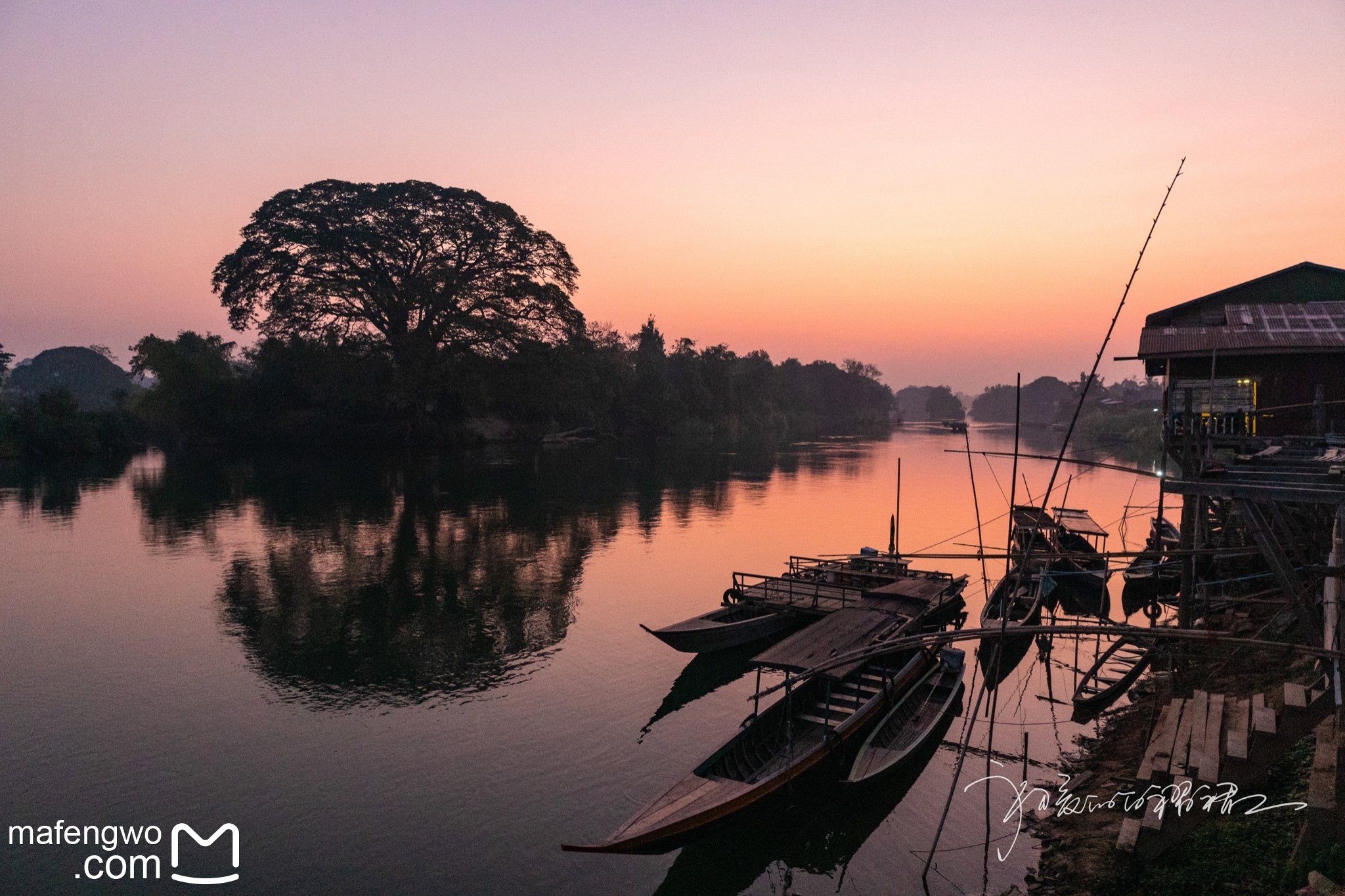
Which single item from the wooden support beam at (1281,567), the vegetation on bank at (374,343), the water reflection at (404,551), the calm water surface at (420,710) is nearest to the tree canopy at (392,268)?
the vegetation on bank at (374,343)

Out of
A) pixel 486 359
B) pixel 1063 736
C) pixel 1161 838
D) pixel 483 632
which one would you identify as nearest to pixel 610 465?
pixel 486 359

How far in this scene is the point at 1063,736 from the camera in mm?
17062

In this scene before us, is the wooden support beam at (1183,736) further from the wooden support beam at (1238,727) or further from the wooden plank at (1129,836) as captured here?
the wooden plank at (1129,836)

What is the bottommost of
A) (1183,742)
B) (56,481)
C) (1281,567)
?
(56,481)

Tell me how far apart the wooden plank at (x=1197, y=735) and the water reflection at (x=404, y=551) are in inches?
456

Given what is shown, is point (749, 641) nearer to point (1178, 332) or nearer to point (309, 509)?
point (1178, 332)

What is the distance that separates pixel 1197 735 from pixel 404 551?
3333cm

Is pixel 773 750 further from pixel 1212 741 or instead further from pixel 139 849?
pixel 139 849

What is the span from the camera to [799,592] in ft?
81.2

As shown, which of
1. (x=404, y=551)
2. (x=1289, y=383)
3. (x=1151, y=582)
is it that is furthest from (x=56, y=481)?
(x=1289, y=383)

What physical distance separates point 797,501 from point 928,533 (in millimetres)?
12986

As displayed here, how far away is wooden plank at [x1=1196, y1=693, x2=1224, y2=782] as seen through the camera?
30.6 ft

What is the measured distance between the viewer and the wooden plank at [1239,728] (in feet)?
30.3

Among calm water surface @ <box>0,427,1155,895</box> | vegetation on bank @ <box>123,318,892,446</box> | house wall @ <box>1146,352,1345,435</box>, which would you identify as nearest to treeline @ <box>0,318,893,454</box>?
vegetation on bank @ <box>123,318,892,446</box>
